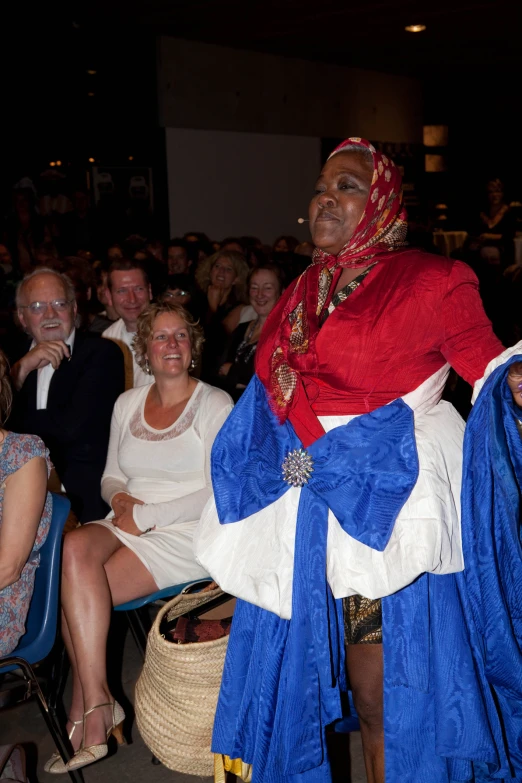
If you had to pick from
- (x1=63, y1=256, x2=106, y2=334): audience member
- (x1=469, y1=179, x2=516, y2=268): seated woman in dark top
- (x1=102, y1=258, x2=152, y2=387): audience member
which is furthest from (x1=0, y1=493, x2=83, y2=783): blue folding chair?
(x1=469, y1=179, x2=516, y2=268): seated woman in dark top

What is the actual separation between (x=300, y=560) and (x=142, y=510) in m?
1.17

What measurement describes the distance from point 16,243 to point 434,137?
29.6 ft

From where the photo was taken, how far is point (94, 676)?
8.60ft

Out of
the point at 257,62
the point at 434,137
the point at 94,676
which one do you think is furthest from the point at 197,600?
the point at 434,137

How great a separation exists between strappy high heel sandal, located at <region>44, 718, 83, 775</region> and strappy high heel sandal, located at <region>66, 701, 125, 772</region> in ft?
0.11

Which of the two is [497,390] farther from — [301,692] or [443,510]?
[301,692]

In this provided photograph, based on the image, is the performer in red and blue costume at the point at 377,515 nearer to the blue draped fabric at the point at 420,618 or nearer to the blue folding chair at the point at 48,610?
the blue draped fabric at the point at 420,618

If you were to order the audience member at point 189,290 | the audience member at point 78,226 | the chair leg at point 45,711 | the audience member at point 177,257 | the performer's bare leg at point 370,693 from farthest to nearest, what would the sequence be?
the audience member at point 78,226 < the audience member at point 177,257 < the audience member at point 189,290 < the chair leg at point 45,711 < the performer's bare leg at point 370,693

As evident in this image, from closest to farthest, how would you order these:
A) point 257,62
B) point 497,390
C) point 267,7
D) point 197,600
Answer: point 497,390
point 197,600
point 267,7
point 257,62

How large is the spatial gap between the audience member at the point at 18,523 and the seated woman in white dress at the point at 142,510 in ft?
0.89

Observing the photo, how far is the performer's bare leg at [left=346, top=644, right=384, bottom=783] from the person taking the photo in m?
1.85

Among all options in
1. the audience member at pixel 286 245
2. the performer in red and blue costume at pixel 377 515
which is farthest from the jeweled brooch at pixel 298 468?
the audience member at pixel 286 245

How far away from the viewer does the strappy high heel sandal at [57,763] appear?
8.09ft

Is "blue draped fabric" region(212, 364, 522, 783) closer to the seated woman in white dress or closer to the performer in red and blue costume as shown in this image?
the performer in red and blue costume
